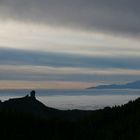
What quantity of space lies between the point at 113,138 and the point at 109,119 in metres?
33.9

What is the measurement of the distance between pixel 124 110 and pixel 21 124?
4710 cm

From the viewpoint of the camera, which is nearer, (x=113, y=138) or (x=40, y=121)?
(x=113, y=138)

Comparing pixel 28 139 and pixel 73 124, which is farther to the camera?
pixel 73 124

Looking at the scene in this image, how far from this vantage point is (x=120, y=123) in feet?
529

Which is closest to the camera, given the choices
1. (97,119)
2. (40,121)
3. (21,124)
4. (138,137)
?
(138,137)

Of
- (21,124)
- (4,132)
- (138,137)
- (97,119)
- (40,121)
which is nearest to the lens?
(138,137)

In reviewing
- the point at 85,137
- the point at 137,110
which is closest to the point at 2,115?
the point at 85,137

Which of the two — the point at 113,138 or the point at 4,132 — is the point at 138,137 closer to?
the point at 113,138

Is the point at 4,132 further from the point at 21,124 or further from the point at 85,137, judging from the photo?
the point at 85,137

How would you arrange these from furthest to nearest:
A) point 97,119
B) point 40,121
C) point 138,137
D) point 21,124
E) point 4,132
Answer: point 97,119
point 40,121
point 21,124
point 4,132
point 138,137

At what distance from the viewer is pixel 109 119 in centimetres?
17575

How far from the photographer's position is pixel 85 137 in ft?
473

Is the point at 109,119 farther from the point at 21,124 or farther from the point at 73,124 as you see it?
the point at 21,124

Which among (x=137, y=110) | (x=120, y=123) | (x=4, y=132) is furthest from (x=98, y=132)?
(x=4, y=132)
